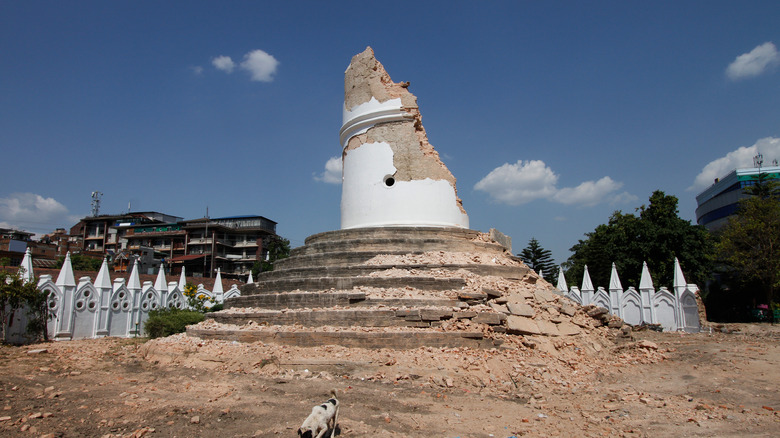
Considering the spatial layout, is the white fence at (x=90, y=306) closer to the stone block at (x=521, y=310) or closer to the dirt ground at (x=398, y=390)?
the dirt ground at (x=398, y=390)

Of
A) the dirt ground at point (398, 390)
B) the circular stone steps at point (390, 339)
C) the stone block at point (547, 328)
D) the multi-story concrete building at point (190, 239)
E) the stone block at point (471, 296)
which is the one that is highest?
the multi-story concrete building at point (190, 239)

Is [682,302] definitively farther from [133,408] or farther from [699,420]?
[133,408]

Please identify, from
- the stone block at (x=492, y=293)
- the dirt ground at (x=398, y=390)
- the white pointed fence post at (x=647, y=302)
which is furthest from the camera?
the white pointed fence post at (x=647, y=302)

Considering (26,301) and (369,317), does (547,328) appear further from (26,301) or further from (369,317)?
(26,301)

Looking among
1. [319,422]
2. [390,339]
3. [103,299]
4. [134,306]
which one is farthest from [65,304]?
[319,422]

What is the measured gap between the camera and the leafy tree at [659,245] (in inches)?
1033

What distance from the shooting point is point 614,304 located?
18203 mm

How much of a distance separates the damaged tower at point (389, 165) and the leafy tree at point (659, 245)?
17.9 meters

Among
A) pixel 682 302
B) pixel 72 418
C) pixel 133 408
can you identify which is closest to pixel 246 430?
pixel 133 408

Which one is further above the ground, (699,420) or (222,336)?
(222,336)

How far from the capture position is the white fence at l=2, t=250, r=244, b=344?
1220 cm

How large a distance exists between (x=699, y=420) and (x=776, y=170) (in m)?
54.9

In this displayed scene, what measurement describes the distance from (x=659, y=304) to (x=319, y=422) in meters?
15.9

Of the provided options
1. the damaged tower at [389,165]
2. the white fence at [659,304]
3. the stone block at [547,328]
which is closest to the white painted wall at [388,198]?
the damaged tower at [389,165]
